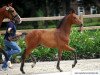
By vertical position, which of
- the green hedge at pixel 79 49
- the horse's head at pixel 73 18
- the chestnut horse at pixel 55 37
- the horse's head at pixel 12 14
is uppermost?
the horse's head at pixel 12 14

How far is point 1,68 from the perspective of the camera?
42.5ft

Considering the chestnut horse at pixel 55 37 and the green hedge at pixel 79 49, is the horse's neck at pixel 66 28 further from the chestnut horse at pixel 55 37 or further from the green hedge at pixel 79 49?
the green hedge at pixel 79 49

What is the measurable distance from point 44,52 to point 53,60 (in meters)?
0.41

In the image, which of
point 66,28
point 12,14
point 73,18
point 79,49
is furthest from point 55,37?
point 79,49

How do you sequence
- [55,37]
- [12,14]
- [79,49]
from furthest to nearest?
1. [79,49]
2. [55,37]
3. [12,14]

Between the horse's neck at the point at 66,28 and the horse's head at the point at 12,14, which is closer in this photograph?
the horse's head at the point at 12,14

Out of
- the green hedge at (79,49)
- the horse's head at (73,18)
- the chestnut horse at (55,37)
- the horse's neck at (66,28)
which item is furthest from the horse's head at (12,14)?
the green hedge at (79,49)

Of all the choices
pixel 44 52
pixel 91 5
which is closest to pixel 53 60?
pixel 44 52

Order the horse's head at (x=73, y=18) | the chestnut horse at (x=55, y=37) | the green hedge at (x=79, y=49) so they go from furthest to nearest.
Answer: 1. the green hedge at (x=79, y=49)
2. the chestnut horse at (x=55, y=37)
3. the horse's head at (x=73, y=18)

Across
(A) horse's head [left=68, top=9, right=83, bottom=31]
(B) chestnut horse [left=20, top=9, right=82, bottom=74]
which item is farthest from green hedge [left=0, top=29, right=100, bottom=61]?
(A) horse's head [left=68, top=9, right=83, bottom=31]

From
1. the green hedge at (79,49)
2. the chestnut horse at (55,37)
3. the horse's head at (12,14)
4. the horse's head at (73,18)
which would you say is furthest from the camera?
the green hedge at (79,49)

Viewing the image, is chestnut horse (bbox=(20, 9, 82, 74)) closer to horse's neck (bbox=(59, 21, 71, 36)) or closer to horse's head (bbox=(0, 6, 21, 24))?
horse's neck (bbox=(59, 21, 71, 36))

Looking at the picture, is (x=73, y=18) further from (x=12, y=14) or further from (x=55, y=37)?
(x=12, y=14)

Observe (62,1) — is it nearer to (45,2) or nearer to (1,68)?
(45,2)
